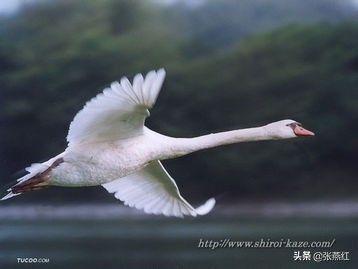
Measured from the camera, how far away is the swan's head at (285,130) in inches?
191

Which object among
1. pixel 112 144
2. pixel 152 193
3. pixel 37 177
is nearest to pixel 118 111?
pixel 112 144

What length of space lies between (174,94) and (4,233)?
1.22 meters

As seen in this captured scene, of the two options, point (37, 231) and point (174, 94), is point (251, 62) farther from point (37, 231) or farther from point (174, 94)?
point (37, 231)

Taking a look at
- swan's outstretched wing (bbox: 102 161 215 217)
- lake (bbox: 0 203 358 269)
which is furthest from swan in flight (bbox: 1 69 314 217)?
lake (bbox: 0 203 358 269)

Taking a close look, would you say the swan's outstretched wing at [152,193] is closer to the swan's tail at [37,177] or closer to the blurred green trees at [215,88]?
the blurred green trees at [215,88]

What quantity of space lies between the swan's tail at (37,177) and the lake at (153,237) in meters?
0.50

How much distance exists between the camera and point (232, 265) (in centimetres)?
507

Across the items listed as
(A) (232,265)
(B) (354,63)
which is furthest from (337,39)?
(A) (232,265)

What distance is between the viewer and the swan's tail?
15.3ft

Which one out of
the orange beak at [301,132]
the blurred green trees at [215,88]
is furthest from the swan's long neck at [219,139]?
the blurred green trees at [215,88]

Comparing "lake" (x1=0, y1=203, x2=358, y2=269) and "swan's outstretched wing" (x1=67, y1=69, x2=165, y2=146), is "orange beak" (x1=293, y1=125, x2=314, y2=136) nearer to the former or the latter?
"lake" (x1=0, y1=203, x2=358, y2=269)

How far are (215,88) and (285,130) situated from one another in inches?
19.6

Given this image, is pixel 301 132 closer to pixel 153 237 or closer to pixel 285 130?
pixel 285 130

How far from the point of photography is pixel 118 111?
175 inches
